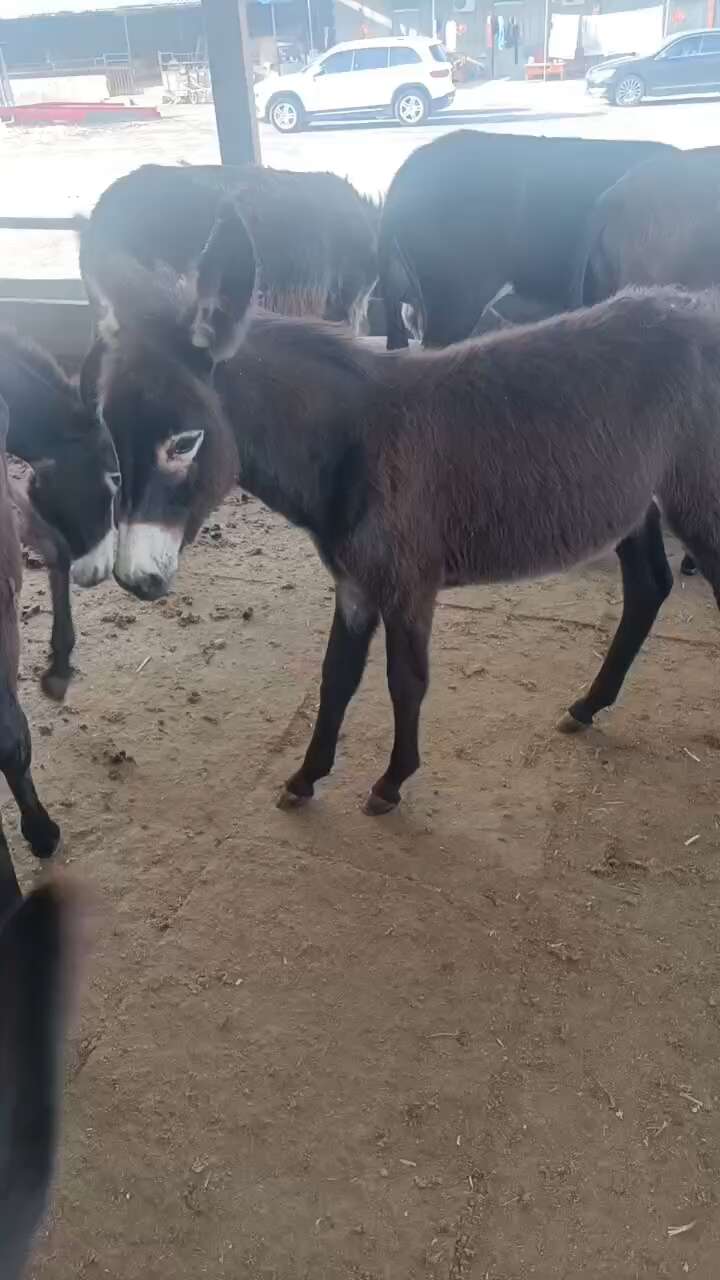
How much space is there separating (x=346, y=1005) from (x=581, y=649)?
162cm

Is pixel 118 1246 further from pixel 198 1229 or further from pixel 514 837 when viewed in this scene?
pixel 514 837

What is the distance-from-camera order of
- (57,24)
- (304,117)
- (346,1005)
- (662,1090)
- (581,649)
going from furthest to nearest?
(304,117) → (57,24) → (581,649) → (346,1005) → (662,1090)

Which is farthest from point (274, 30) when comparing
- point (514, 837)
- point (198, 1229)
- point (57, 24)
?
point (198, 1229)

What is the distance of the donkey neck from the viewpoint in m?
2.02

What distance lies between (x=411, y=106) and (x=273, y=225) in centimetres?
279

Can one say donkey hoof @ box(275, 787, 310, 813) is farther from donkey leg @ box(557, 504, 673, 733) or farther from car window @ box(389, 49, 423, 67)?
car window @ box(389, 49, 423, 67)

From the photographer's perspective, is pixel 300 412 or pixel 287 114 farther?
pixel 287 114

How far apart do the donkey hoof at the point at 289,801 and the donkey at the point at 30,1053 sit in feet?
4.23

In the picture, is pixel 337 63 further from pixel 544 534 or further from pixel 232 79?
pixel 544 534

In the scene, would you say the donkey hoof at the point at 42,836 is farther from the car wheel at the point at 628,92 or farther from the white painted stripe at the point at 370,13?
the car wheel at the point at 628,92

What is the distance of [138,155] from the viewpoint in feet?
19.5

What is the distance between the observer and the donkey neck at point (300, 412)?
79.4 inches

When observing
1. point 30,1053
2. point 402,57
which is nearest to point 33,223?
point 402,57

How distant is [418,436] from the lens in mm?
2062
